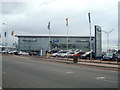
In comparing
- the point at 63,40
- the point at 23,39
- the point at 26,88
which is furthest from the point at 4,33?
the point at 26,88

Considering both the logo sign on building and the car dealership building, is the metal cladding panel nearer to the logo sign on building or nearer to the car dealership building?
the car dealership building

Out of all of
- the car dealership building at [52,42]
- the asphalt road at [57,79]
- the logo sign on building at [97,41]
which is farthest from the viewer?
the car dealership building at [52,42]

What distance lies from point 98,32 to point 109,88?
2960 cm

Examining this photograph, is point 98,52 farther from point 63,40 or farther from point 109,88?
point 63,40

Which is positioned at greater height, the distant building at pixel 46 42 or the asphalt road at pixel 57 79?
the distant building at pixel 46 42

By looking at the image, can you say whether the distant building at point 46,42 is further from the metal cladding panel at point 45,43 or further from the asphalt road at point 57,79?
the asphalt road at point 57,79

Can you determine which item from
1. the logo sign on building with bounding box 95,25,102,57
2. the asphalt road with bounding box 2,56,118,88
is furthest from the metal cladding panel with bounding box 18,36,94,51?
A: the asphalt road with bounding box 2,56,118,88

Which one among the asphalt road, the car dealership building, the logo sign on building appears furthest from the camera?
the car dealership building

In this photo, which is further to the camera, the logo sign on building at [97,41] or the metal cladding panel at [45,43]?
the metal cladding panel at [45,43]

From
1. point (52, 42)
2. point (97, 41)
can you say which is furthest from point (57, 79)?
point (52, 42)

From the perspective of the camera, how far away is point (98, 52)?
3872 cm

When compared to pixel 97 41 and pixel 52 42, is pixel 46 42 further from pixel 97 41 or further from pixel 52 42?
pixel 97 41

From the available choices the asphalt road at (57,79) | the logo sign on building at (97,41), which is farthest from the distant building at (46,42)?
the asphalt road at (57,79)

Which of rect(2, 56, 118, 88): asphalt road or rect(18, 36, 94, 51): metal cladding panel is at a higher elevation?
rect(18, 36, 94, 51): metal cladding panel
